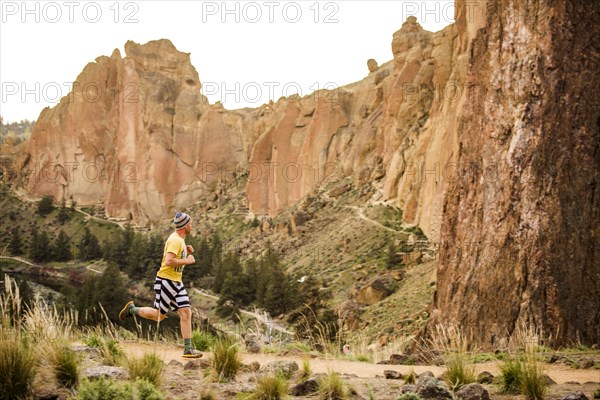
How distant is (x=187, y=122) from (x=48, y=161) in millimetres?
27255

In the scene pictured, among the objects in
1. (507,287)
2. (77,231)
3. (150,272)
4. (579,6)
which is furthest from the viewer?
(77,231)

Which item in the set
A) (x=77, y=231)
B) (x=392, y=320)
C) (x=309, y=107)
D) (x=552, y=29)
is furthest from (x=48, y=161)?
(x=552, y=29)

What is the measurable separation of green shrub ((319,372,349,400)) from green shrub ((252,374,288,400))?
39cm

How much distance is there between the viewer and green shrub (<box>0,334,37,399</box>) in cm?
663

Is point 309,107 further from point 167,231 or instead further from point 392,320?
point 392,320

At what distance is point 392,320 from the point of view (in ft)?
96.6

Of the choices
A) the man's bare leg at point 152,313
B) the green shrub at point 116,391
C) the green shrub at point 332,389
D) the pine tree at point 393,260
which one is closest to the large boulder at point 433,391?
the green shrub at point 332,389

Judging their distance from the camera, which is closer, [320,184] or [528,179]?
[528,179]

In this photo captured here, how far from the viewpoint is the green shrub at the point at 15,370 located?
6629 mm

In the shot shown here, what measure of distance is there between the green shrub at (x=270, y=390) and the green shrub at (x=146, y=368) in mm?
1096

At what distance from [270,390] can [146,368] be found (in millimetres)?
1355

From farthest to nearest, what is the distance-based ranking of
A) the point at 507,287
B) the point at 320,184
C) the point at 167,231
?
1. the point at 167,231
2. the point at 320,184
3. the point at 507,287

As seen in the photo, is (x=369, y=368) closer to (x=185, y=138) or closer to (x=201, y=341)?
(x=201, y=341)

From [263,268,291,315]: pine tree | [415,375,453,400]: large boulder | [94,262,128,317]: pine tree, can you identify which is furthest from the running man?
[94,262,128,317]: pine tree
